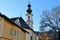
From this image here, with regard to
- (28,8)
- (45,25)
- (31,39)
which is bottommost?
(31,39)

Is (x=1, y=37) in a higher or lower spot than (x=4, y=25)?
lower

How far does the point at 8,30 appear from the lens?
21969mm

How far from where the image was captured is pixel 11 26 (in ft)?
75.7

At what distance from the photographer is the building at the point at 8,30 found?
2008 centimetres

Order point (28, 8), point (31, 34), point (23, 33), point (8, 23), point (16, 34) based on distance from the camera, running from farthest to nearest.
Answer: point (28, 8) → point (31, 34) → point (23, 33) → point (16, 34) → point (8, 23)

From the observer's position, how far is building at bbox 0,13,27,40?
65.9 feet

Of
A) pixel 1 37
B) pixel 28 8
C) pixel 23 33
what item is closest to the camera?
pixel 1 37

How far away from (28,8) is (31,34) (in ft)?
59.6

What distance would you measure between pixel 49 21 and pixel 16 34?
12.2 m

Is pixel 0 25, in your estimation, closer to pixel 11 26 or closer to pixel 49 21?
pixel 11 26

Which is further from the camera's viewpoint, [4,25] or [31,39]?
[31,39]

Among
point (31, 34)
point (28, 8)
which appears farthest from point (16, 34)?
point (28, 8)

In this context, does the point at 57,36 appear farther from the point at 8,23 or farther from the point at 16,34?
the point at 8,23

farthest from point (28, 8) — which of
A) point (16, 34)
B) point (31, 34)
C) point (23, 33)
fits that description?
point (16, 34)
